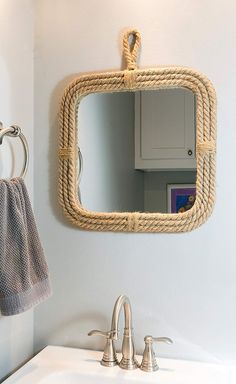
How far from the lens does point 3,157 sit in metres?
1.31

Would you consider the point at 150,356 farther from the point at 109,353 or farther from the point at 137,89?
the point at 137,89

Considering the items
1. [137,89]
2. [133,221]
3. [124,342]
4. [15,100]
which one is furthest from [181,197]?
[15,100]

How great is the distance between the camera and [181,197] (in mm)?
1351

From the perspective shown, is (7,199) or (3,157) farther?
(3,157)

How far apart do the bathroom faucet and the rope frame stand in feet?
0.82

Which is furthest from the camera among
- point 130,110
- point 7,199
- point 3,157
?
point 130,110

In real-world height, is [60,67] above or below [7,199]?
above

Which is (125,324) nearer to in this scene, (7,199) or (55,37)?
(7,199)

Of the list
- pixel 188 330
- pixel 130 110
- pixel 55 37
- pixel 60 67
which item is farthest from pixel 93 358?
pixel 55 37

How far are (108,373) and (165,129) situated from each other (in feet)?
2.53

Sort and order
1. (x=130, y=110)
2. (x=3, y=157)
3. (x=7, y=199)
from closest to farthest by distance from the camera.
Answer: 1. (x=7, y=199)
2. (x=3, y=157)
3. (x=130, y=110)

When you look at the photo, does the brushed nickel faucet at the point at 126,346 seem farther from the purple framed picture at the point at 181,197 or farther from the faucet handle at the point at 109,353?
the purple framed picture at the point at 181,197

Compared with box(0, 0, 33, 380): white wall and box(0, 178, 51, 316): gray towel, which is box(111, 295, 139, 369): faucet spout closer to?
box(0, 178, 51, 316): gray towel

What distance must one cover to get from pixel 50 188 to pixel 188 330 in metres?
0.66
